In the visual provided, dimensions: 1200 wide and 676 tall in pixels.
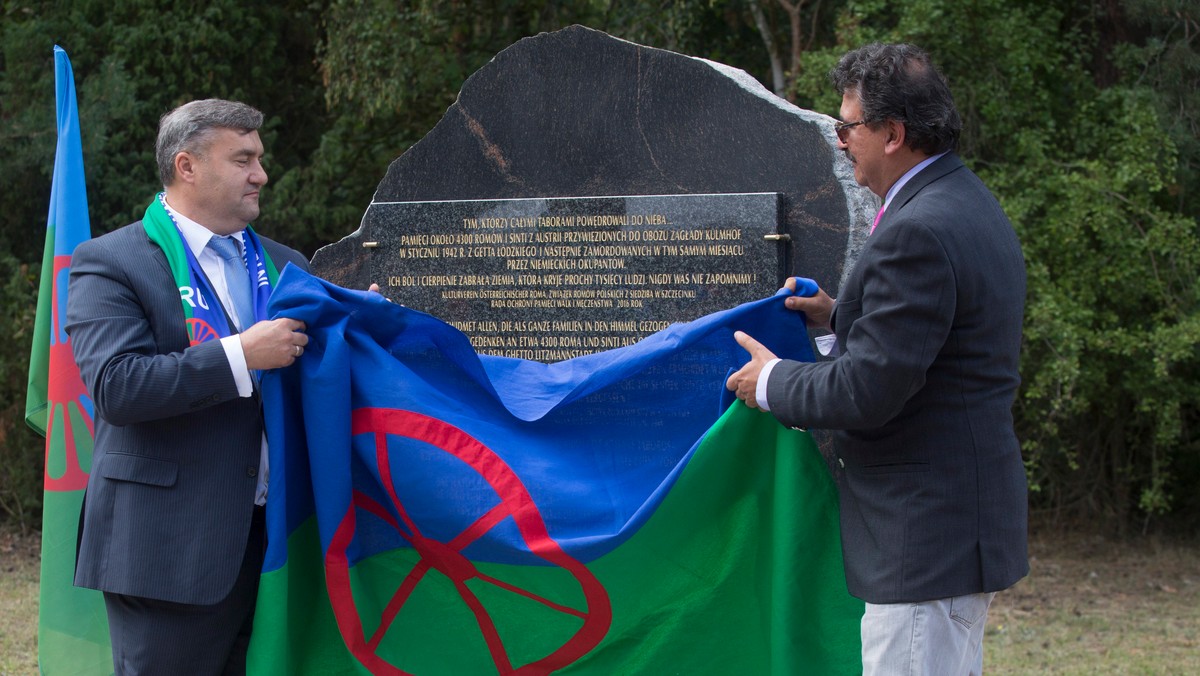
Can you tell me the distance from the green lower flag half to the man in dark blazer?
26 centimetres

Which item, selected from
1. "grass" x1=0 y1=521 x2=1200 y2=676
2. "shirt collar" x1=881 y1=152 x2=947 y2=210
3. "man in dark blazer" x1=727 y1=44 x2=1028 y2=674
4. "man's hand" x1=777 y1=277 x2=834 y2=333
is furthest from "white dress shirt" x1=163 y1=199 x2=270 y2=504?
"grass" x1=0 y1=521 x2=1200 y2=676

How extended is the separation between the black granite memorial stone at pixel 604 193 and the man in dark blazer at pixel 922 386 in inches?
50.2

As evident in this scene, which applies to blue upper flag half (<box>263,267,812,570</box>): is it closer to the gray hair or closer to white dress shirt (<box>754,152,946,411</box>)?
white dress shirt (<box>754,152,946,411</box>)

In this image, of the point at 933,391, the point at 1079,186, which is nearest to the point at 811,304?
the point at 933,391

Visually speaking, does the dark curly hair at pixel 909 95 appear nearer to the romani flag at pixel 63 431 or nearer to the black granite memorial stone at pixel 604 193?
the black granite memorial stone at pixel 604 193

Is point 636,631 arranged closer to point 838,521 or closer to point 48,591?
point 838,521

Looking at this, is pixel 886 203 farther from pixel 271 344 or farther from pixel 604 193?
pixel 604 193

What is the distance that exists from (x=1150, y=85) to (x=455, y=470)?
6.25 m

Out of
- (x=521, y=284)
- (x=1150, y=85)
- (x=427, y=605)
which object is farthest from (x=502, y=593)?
(x=1150, y=85)

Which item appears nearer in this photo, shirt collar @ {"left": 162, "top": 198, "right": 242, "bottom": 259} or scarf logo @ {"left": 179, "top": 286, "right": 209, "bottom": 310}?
scarf logo @ {"left": 179, "top": 286, "right": 209, "bottom": 310}

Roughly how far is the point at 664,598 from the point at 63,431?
2.15 meters

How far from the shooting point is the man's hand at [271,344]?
9.53ft

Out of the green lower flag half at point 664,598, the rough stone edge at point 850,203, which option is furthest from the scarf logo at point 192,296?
the rough stone edge at point 850,203

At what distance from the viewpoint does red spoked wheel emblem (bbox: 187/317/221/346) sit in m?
2.98
